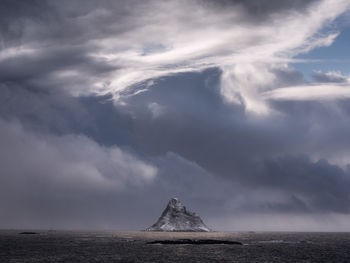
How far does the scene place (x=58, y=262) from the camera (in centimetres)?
9906

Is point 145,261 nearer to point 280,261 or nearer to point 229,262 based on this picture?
point 229,262

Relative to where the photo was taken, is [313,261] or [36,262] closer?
[36,262]

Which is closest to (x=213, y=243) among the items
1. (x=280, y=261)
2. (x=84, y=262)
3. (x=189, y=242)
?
(x=189, y=242)

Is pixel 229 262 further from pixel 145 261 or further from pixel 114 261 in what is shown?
pixel 114 261

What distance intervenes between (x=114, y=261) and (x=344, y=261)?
193 feet

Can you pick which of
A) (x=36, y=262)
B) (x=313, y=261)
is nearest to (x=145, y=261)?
(x=36, y=262)

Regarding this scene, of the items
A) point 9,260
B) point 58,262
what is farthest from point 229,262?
point 9,260

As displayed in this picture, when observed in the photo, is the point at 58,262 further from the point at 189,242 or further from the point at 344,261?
the point at 189,242

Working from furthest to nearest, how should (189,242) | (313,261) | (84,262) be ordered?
1. (189,242)
2. (313,261)
3. (84,262)

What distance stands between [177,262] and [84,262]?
22.5m

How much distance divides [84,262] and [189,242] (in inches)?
4055

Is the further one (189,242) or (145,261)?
(189,242)

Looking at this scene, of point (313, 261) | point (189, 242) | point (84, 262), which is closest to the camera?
point (84, 262)

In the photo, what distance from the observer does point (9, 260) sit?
10431 cm
